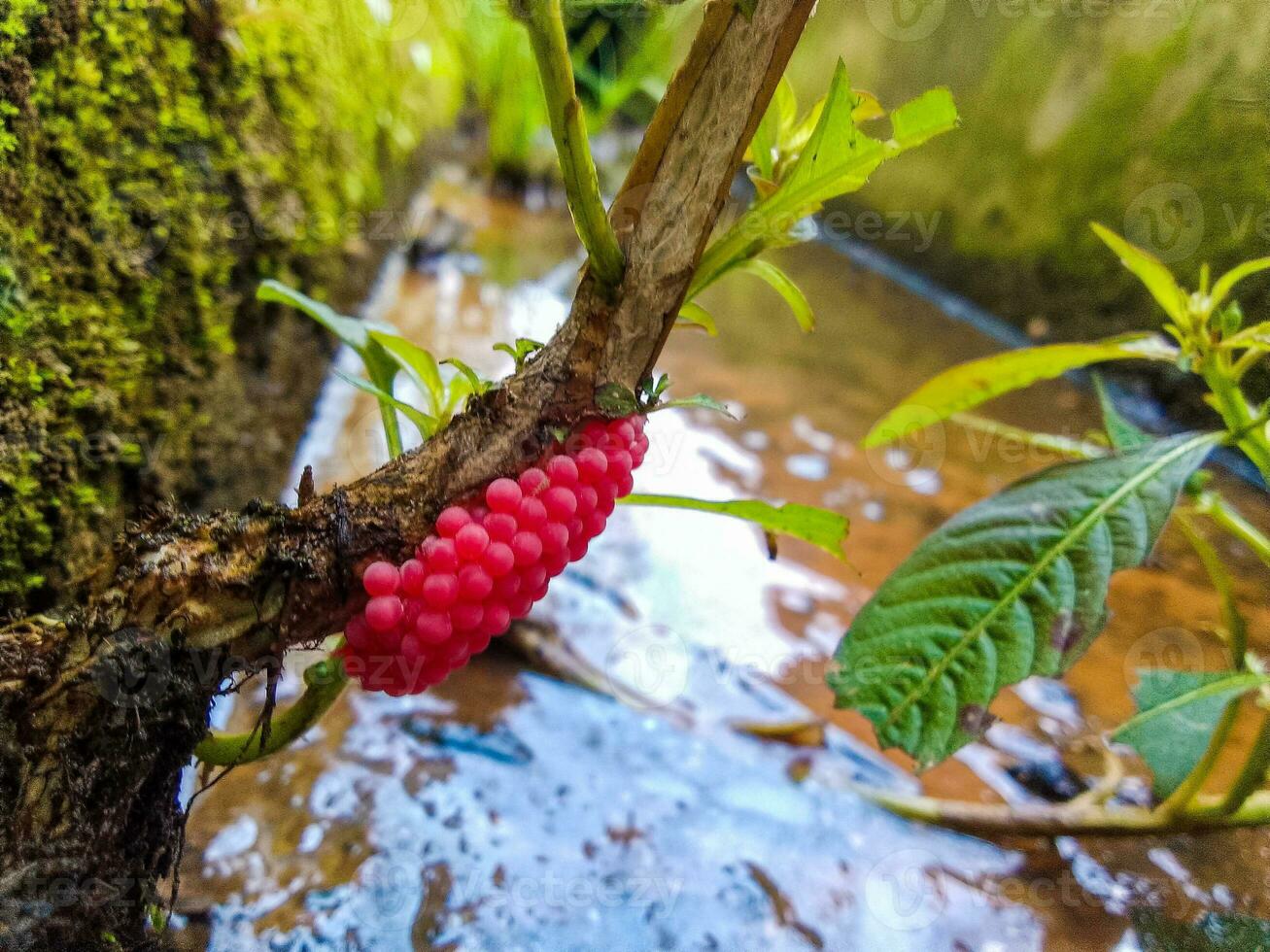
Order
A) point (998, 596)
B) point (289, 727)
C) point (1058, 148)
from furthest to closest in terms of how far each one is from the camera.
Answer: point (1058, 148), point (998, 596), point (289, 727)

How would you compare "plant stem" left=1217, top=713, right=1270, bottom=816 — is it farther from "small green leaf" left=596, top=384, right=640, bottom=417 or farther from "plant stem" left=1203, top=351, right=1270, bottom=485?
"small green leaf" left=596, top=384, right=640, bottom=417

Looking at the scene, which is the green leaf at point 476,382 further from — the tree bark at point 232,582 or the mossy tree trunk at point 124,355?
the mossy tree trunk at point 124,355

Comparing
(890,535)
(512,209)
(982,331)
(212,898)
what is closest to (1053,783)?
(890,535)

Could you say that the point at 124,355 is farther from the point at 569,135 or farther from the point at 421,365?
the point at 569,135

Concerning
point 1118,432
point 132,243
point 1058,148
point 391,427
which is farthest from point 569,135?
point 1058,148

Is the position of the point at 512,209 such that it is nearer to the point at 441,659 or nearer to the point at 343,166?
the point at 343,166
